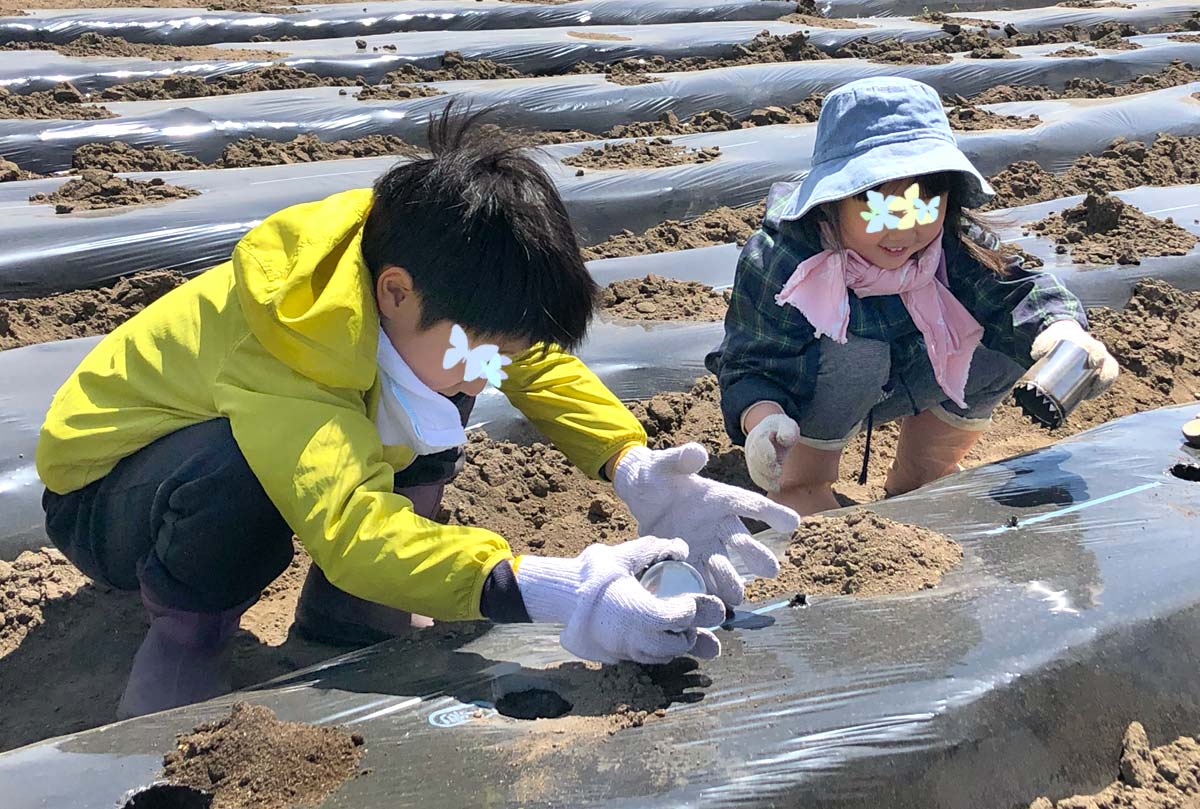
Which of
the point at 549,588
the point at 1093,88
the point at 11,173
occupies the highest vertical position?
the point at 11,173

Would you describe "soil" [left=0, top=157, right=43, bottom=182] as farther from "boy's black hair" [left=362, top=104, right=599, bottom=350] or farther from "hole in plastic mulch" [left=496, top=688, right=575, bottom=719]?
"hole in plastic mulch" [left=496, top=688, right=575, bottom=719]

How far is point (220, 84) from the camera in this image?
5.25m

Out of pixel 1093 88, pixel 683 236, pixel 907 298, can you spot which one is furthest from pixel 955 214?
pixel 1093 88

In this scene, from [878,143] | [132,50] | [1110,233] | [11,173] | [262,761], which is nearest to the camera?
[262,761]

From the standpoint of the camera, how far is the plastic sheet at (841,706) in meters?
1.35

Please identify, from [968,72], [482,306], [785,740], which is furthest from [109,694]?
[968,72]

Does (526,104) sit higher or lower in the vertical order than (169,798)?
higher

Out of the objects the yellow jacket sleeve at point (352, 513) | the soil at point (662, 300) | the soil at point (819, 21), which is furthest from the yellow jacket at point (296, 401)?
the soil at point (819, 21)

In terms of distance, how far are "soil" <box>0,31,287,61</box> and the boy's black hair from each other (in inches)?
180

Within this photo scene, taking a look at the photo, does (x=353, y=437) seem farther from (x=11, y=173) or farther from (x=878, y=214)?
(x=11, y=173)

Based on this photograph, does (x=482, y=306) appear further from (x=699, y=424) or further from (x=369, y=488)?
(x=699, y=424)

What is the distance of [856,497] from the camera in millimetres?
2854

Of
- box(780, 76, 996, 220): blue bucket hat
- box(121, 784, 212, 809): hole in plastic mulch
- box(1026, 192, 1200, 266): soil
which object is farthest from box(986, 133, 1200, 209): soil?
box(121, 784, 212, 809): hole in plastic mulch

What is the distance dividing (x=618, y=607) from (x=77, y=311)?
7.37 ft
